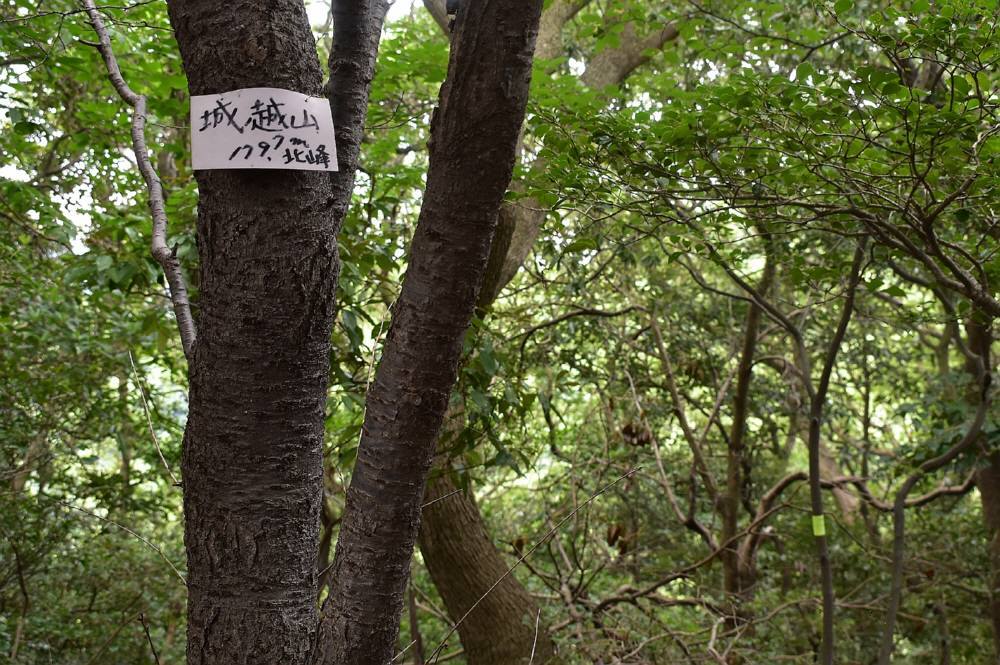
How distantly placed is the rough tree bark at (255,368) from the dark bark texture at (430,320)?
73mm

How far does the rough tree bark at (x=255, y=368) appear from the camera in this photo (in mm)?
1013

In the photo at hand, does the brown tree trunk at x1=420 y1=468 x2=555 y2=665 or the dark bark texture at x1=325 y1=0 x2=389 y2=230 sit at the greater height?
the dark bark texture at x1=325 y1=0 x2=389 y2=230

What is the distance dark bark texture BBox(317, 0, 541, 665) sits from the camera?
955 millimetres

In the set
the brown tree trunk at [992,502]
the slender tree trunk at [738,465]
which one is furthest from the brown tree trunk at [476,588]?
the brown tree trunk at [992,502]

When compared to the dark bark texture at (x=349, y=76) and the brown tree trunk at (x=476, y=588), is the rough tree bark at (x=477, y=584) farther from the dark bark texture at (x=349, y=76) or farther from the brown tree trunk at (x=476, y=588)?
the dark bark texture at (x=349, y=76)

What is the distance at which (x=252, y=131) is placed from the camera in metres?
0.98

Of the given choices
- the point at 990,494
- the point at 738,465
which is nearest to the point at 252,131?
the point at 738,465

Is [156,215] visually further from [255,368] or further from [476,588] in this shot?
[476,588]

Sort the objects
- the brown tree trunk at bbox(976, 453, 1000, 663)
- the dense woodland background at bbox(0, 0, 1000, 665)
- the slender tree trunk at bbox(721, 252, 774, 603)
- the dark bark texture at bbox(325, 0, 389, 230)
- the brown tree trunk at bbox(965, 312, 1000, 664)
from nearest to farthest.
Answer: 1. the dark bark texture at bbox(325, 0, 389, 230)
2. the dense woodland background at bbox(0, 0, 1000, 665)
3. the slender tree trunk at bbox(721, 252, 774, 603)
4. the brown tree trunk at bbox(965, 312, 1000, 664)
5. the brown tree trunk at bbox(976, 453, 1000, 663)

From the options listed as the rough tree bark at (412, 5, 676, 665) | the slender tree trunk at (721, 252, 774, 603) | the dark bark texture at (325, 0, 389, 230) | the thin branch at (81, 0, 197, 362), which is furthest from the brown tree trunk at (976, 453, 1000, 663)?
the thin branch at (81, 0, 197, 362)

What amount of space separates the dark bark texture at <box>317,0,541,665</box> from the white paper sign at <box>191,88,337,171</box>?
0.17 meters

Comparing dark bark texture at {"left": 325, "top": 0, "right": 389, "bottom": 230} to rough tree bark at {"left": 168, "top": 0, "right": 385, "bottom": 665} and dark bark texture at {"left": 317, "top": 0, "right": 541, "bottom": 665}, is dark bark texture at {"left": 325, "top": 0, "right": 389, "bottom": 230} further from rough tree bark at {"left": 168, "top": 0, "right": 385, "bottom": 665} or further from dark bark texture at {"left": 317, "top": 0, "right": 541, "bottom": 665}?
dark bark texture at {"left": 317, "top": 0, "right": 541, "bottom": 665}

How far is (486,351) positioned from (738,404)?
238 centimetres

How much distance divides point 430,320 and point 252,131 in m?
0.32
